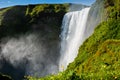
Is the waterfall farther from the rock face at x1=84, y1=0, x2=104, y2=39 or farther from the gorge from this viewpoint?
the rock face at x1=84, y1=0, x2=104, y2=39

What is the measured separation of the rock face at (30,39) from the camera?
94.4 metres

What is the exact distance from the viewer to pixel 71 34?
79.5 m

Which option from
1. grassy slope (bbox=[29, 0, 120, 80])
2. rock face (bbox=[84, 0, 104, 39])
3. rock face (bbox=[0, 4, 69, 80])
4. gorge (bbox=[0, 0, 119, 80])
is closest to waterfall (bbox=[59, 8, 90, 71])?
gorge (bbox=[0, 0, 119, 80])

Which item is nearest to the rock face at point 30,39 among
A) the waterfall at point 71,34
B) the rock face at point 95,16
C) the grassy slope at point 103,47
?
the waterfall at point 71,34

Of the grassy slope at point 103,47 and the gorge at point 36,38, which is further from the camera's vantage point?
the gorge at point 36,38

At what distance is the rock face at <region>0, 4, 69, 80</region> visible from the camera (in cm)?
9444

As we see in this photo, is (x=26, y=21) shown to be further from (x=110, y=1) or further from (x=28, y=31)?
(x=110, y=1)

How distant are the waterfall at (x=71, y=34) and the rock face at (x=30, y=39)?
649 centimetres

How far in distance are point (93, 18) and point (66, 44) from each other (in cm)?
2127

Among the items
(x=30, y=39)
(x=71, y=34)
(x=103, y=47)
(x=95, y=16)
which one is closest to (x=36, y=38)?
(x=30, y=39)

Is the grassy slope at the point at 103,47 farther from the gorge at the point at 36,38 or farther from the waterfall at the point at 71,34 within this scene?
the gorge at the point at 36,38

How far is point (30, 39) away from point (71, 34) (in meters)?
21.7

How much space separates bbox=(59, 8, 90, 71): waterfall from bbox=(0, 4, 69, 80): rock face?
256 inches

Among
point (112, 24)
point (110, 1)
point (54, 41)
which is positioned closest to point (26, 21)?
point (54, 41)
